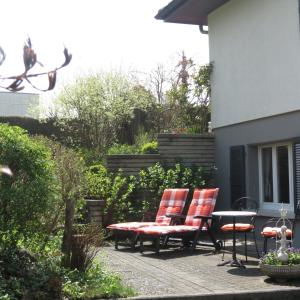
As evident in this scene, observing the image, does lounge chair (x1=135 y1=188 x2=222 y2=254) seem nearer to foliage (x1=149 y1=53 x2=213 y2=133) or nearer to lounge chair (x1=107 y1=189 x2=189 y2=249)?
lounge chair (x1=107 y1=189 x2=189 y2=249)

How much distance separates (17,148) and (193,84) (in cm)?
795

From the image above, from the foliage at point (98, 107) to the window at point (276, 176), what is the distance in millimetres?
6500

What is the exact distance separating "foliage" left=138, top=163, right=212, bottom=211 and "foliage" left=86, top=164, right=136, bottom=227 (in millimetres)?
324

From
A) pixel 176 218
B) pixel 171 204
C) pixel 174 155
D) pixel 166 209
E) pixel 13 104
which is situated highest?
pixel 13 104

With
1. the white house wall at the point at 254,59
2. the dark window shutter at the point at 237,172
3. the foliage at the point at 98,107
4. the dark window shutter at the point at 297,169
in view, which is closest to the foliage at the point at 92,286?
the dark window shutter at the point at 297,169

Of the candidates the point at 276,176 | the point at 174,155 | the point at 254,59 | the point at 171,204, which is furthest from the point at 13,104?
the point at 276,176

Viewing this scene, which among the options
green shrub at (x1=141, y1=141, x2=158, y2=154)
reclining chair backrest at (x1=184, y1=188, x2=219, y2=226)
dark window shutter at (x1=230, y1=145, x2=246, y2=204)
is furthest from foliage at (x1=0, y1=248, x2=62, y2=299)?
green shrub at (x1=141, y1=141, x2=158, y2=154)

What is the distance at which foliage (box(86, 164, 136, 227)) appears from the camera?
11836 mm

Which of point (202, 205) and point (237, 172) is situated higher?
point (237, 172)

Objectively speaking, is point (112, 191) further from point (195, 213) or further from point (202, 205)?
point (202, 205)

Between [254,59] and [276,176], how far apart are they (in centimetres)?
246

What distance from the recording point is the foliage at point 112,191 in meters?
11.8

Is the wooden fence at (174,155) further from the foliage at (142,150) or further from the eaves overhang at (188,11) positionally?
the eaves overhang at (188,11)

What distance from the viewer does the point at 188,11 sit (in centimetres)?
1330
